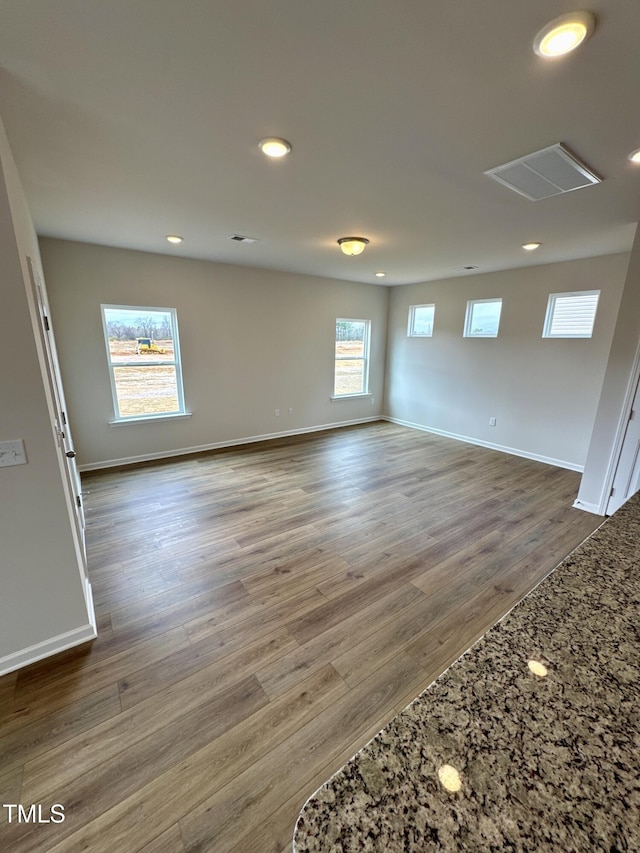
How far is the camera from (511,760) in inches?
22.5

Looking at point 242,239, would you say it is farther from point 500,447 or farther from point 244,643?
point 500,447

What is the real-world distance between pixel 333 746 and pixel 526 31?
2796mm

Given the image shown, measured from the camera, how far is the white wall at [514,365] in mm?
4344

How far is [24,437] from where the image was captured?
1.66m

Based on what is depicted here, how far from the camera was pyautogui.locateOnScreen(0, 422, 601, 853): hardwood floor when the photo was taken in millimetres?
1307

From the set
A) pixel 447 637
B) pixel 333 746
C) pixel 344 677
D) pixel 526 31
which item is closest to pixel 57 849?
pixel 333 746

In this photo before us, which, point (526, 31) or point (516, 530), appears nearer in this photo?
point (526, 31)

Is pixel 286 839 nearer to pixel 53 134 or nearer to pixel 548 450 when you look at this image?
pixel 53 134

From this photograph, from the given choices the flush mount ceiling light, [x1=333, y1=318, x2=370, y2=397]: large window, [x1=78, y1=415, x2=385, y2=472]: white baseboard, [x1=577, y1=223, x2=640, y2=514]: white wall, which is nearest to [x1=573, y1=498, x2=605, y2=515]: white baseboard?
[x1=577, y1=223, x2=640, y2=514]: white wall

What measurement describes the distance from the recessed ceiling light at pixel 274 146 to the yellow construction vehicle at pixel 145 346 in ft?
10.6

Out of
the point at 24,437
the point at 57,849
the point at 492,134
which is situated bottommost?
the point at 57,849

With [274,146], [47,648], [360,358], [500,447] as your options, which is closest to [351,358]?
[360,358]

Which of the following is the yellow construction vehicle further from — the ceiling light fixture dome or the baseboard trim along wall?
the baseboard trim along wall

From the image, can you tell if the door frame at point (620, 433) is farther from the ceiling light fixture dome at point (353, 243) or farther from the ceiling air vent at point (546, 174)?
the ceiling light fixture dome at point (353, 243)
